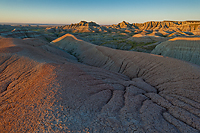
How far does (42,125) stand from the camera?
197 inches

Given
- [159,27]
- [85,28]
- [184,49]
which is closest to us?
[184,49]

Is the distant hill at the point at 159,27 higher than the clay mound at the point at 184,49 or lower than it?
higher

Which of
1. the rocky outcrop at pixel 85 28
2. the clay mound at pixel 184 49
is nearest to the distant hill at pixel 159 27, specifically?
the rocky outcrop at pixel 85 28

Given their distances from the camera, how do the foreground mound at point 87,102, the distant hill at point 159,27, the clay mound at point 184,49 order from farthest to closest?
the distant hill at point 159,27 < the clay mound at point 184,49 < the foreground mound at point 87,102

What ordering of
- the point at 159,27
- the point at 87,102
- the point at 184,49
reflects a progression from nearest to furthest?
the point at 87,102
the point at 184,49
the point at 159,27

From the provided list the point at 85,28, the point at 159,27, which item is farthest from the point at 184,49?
the point at 159,27

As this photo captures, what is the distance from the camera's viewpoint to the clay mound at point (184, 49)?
22.9 m

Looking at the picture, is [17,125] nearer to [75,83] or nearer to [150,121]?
[75,83]

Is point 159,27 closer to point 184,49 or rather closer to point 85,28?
point 85,28

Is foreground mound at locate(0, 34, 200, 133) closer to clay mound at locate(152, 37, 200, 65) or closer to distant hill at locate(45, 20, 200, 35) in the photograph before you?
clay mound at locate(152, 37, 200, 65)

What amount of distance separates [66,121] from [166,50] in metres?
30.0

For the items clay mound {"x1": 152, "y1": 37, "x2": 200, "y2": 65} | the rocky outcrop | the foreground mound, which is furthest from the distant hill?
the foreground mound

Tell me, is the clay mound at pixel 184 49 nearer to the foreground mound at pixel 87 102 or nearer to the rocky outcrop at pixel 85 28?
the foreground mound at pixel 87 102

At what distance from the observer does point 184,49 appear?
973 inches
